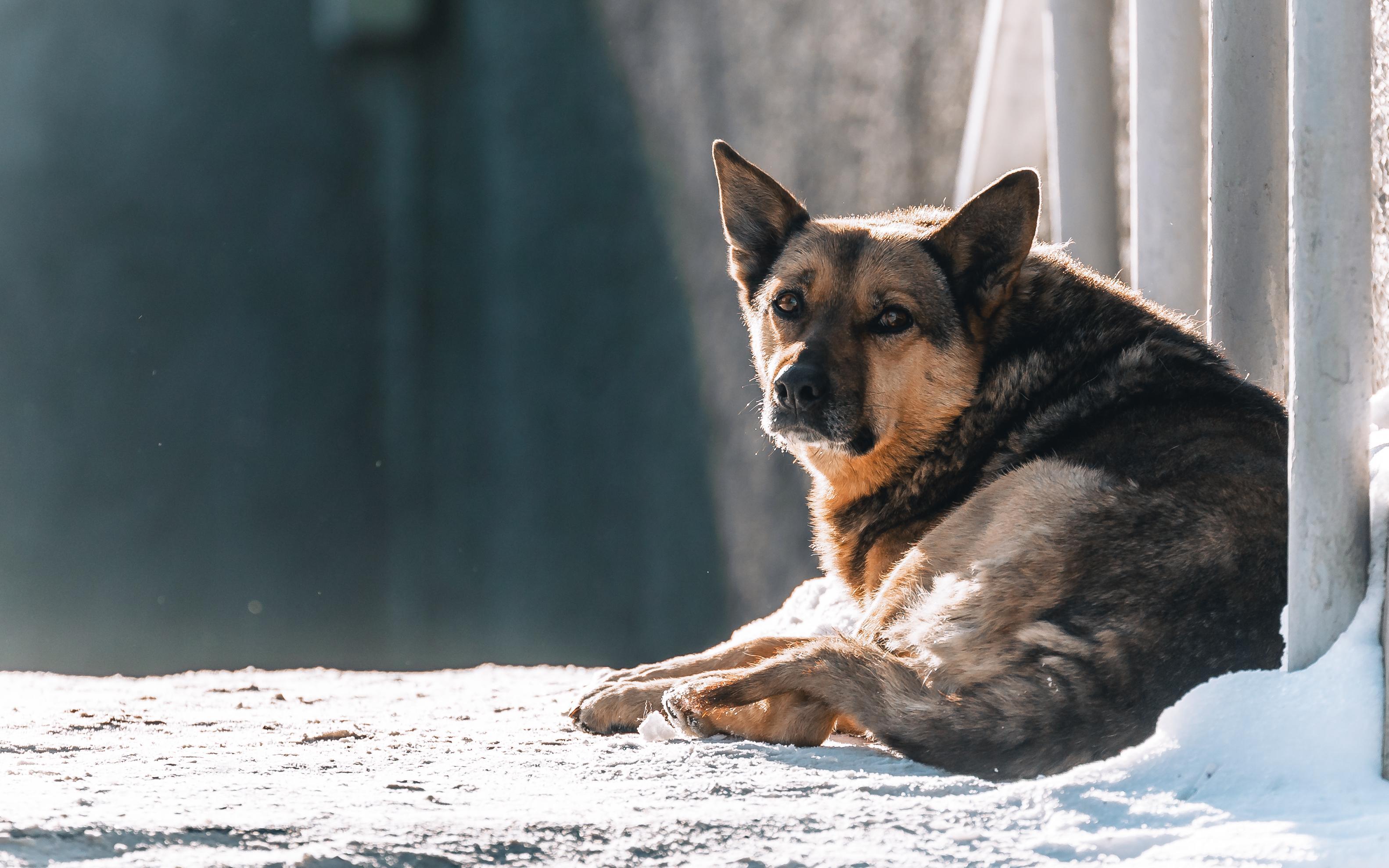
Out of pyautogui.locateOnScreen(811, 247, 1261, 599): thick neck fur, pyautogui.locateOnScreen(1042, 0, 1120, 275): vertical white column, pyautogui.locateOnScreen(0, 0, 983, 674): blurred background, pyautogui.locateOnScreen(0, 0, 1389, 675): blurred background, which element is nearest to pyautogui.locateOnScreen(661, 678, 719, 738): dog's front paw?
pyautogui.locateOnScreen(811, 247, 1261, 599): thick neck fur

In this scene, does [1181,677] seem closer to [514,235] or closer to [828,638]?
[828,638]

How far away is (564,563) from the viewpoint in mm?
9391

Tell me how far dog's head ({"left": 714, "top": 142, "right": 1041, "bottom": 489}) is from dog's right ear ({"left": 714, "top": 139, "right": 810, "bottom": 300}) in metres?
0.27

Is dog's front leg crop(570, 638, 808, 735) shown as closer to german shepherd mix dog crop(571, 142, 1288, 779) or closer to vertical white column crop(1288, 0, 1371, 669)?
german shepherd mix dog crop(571, 142, 1288, 779)

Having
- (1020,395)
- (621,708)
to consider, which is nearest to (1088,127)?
(1020,395)

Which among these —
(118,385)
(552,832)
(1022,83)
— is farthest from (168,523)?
(552,832)

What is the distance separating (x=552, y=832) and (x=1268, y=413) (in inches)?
75.3

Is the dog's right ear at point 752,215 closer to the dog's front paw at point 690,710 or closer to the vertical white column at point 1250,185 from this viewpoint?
the vertical white column at point 1250,185

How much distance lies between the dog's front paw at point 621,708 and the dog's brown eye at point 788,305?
118 cm

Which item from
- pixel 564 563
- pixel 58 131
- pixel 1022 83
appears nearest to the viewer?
pixel 1022 83

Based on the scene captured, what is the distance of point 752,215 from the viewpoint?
3.82 meters

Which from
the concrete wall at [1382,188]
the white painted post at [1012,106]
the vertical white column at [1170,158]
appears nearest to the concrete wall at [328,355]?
the white painted post at [1012,106]

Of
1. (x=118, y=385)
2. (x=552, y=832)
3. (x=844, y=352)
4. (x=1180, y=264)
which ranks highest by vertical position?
(x=118, y=385)

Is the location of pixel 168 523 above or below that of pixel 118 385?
below
